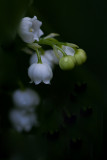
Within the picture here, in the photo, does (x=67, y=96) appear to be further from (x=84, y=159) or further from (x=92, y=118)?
(x=84, y=159)

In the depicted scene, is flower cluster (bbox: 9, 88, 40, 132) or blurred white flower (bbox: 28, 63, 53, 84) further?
flower cluster (bbox: 9, 88, 40, 132)

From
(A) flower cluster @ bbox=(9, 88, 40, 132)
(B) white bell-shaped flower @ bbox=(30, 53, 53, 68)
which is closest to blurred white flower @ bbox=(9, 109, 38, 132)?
(A) flower cluster @ bbox=(9, 88, 40, 132)

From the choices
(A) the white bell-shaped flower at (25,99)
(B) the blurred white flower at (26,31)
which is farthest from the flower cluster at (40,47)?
(A) the white bell-shaped flower at (25,99)

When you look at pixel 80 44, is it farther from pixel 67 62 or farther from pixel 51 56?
pixel 67 62

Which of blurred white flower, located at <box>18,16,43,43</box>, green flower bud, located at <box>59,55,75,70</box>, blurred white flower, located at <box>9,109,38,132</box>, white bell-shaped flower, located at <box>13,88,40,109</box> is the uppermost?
blurred white flower, located at <box>18,16,43,43</box>

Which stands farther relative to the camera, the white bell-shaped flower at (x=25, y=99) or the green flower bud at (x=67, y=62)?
the white bell-shaped flower at (x=25, y=99)

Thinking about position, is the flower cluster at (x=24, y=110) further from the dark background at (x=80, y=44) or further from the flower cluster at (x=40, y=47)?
the flower cluster at (x=40, y=47)

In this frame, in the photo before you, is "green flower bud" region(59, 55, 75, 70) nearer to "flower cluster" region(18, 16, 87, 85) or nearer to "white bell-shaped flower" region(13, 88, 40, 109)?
"flower cluster" region(18, 16, 87, 85)

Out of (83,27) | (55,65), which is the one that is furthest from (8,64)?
(83,27)
